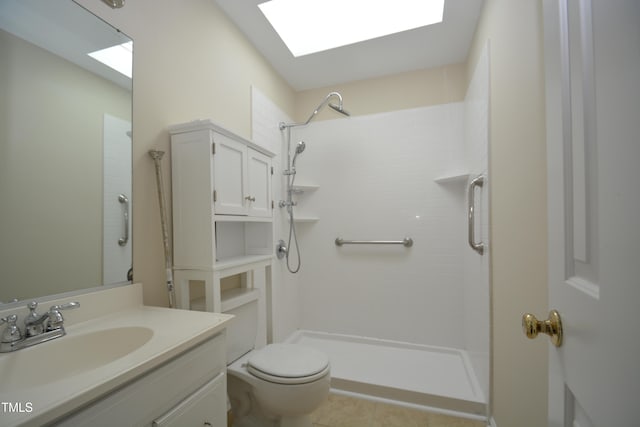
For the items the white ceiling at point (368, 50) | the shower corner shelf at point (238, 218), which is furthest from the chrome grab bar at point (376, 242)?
the white ceiling at point (368, 50)

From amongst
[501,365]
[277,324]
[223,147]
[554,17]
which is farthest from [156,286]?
[501,365]

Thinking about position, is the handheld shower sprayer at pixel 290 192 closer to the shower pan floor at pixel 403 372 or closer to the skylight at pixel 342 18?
the skylight at pixel 342 18

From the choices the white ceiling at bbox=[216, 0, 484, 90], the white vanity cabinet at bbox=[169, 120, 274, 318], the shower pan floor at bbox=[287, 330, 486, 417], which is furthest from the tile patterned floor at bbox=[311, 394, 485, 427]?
the white ceiling at bbox=[216, 0, 484, 90]

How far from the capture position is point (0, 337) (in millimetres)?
747

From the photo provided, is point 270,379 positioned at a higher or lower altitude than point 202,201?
lower

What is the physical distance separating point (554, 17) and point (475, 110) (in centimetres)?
149

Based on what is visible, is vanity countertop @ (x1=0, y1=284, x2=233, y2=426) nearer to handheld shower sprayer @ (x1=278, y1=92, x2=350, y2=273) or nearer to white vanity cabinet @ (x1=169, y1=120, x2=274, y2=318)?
white vanity cabinet @ (x1=169, y1=120, x2=274, y2=318)

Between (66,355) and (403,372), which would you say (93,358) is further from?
(403,372)

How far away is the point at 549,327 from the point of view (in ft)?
1.74

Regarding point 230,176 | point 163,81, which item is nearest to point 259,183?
point 230,176

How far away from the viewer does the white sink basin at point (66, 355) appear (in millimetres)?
703

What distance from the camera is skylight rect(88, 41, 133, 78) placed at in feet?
3.52

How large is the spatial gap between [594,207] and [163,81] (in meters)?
1.60

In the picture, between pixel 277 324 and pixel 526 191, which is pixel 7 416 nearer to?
pixel 526 191
